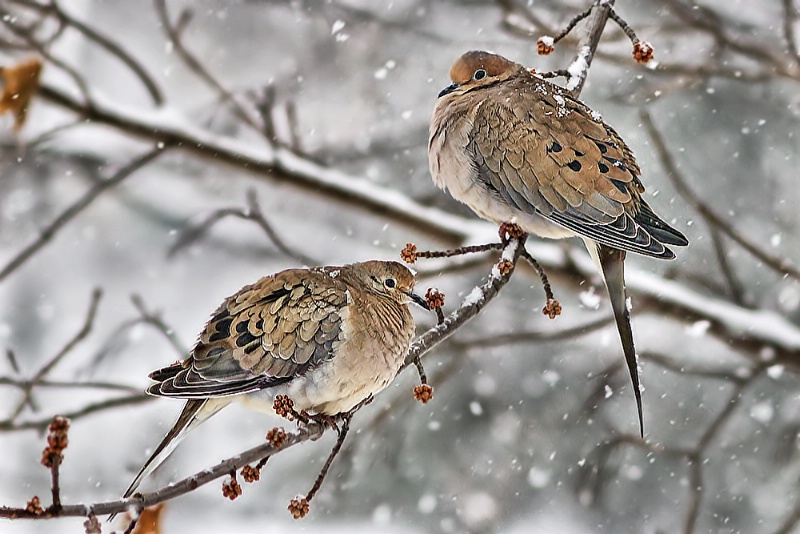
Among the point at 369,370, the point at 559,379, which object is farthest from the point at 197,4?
the point at 369,370

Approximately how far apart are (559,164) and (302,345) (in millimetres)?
682

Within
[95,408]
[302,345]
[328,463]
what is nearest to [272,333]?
[302,345]

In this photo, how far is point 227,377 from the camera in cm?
149

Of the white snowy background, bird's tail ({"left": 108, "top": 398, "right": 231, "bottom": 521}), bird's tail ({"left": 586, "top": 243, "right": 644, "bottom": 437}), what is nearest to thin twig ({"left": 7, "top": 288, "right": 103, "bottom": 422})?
bird's tail ({"left": 108, "top": 398, "right": 231, "bottom": 521})

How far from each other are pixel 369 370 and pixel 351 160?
328 centimetres

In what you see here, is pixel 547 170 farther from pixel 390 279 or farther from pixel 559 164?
pixel 390 279

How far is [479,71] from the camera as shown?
6.88ft

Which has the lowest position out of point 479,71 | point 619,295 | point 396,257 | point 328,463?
point 328,463

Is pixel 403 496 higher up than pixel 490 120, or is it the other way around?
pixel 403 496

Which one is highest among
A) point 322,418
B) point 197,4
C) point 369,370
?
point 197,4

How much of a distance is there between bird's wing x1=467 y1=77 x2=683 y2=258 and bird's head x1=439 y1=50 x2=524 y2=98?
14 centimetres

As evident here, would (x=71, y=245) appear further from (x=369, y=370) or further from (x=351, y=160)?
(x=369, y=370)

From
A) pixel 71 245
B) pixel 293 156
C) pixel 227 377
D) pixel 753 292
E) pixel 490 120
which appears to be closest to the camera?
pixel 227 377

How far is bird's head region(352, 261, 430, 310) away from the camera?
5.48 feet
